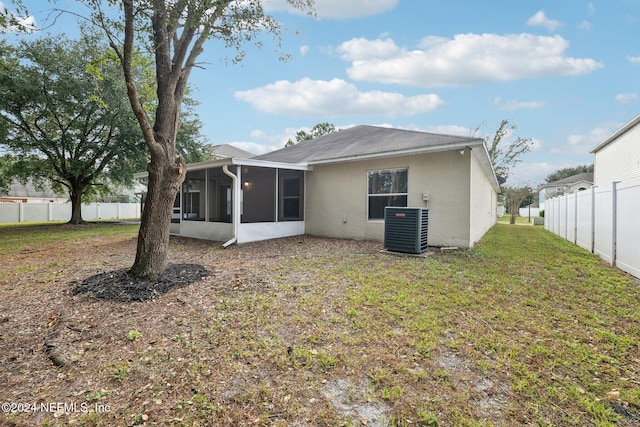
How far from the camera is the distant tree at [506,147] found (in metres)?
24.9

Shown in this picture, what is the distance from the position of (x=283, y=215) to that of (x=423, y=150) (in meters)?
5.11

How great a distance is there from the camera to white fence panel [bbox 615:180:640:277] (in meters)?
4.91

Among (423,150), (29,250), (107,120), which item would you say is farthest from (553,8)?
(107,120)

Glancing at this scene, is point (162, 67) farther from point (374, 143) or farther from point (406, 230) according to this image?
point (374, 143)

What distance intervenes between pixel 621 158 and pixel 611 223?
44.5ft

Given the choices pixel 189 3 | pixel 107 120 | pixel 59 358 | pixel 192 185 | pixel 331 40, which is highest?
pixel 331 40

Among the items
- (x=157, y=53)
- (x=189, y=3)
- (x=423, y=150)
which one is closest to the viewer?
(x=189, y=3)

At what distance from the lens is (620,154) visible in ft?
49.6

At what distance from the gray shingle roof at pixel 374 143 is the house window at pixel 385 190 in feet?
2.41

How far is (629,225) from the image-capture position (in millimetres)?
5168

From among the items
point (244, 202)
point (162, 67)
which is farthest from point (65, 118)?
point (162, 67)

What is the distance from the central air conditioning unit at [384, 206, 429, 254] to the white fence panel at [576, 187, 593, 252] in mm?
4492

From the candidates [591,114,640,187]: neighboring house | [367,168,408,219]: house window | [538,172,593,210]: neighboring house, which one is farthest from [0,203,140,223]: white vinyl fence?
[538,172,593,210]: neighboring house

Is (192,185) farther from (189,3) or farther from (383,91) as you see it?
(383,91)
